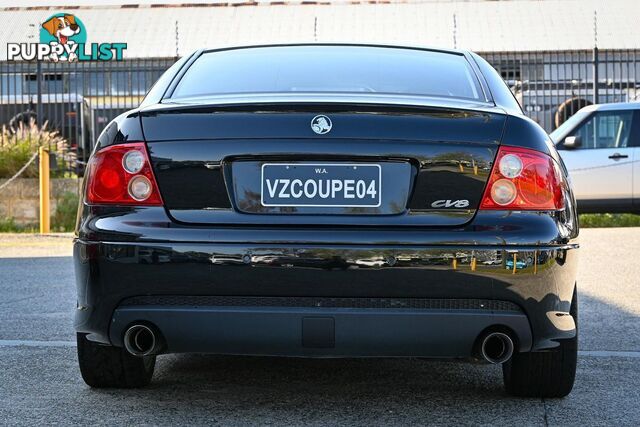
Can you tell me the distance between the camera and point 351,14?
1318 inches

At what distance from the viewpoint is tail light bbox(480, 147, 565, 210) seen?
12.3ft

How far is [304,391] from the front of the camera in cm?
441

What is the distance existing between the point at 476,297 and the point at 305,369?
4.85 ft

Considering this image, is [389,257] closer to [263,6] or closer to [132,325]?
[132,325]

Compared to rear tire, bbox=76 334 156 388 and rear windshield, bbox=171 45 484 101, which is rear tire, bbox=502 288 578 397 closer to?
rear windshield, bbox=171 45 484 101

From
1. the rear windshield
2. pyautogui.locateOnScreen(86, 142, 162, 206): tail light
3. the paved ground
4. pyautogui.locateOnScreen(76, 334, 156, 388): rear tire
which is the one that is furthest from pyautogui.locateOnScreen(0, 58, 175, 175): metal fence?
pyautogui.locateOnScreen(86, 142, 162, 206): tail light

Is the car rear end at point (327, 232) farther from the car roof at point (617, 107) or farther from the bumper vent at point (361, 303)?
the car roof at point (617, 107)

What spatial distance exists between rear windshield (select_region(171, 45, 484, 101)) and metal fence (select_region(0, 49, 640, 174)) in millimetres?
12454

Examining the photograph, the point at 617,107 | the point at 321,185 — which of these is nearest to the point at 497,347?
the point at 321,185

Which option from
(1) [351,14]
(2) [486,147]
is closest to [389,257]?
(2) [486,147]

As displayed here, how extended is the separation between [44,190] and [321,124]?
12221mm

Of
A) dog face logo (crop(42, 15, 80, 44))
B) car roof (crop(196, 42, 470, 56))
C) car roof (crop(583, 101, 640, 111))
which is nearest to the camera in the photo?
car roof (crop(196, 42, 470, 56))

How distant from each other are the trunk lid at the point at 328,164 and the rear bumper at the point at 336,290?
0.12m

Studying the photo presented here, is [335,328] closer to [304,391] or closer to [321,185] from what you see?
[321,185]
